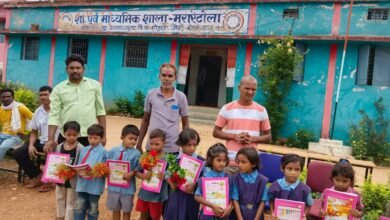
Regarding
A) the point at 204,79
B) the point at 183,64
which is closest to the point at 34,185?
the point at 183,64

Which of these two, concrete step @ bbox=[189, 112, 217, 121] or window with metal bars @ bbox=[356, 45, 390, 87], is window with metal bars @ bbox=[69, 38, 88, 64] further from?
window with metal bars @ bbox=[356, 45, 390, 87]

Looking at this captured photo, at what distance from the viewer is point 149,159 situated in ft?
10.6

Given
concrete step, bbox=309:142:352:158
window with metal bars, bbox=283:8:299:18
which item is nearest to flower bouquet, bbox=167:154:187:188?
concrete step, bbox=309:142:352:158

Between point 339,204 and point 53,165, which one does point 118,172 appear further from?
point 339,204

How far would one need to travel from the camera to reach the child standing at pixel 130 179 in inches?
138

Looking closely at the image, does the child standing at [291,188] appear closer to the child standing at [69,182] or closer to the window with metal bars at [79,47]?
the child standing at [69,182]

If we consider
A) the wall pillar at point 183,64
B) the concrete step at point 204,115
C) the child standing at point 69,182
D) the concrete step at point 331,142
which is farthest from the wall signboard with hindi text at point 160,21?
the child standing at point 69,182

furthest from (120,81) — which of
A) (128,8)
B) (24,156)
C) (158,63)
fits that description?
(24,156)

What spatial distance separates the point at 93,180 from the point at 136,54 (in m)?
10.4

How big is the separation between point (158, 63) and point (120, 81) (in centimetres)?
172

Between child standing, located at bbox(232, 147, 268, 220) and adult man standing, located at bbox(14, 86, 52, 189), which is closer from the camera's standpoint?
child standing, located at bbox(232, 147, 268, 220)

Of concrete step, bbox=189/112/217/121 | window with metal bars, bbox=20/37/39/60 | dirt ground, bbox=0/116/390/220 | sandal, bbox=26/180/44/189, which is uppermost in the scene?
window with metal bars, bbox=20/37/39/60

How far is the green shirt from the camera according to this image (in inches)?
154

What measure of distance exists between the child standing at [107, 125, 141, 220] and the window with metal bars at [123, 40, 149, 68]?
10.0 m
